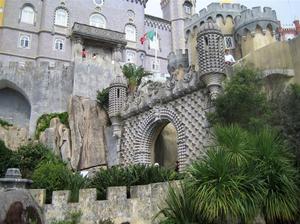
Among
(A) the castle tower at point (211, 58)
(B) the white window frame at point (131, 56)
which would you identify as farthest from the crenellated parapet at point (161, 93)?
(B) the white window frame at point (131, 56)

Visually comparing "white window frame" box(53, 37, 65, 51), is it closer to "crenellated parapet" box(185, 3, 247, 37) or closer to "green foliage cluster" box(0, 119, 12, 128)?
"green foliage cluster" box(0, 119, 12, 128)

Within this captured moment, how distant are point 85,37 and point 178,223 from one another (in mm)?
31925

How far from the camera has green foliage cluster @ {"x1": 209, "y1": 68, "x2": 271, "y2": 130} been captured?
14098 millimetres

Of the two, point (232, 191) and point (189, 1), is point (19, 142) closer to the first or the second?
point (232, 191)

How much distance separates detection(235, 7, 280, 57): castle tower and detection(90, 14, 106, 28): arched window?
65.5ft

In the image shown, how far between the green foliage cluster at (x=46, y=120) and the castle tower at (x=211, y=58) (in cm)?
1144

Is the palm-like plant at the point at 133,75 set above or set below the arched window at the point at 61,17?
below

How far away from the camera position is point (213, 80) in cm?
1659

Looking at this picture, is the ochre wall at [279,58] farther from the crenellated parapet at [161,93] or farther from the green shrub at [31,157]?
the green shrub at [31,157]

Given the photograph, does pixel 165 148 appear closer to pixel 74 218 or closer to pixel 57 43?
pixel 74 218

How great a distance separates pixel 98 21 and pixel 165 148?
2509 centimetres

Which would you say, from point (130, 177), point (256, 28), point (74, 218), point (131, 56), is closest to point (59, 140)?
point (130, 177)

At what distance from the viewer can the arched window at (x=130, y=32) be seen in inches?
1727

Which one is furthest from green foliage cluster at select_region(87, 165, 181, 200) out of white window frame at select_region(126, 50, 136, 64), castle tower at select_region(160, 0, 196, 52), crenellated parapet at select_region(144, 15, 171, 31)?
crenellated parapet at select_region(144, 15, 171, 31)
